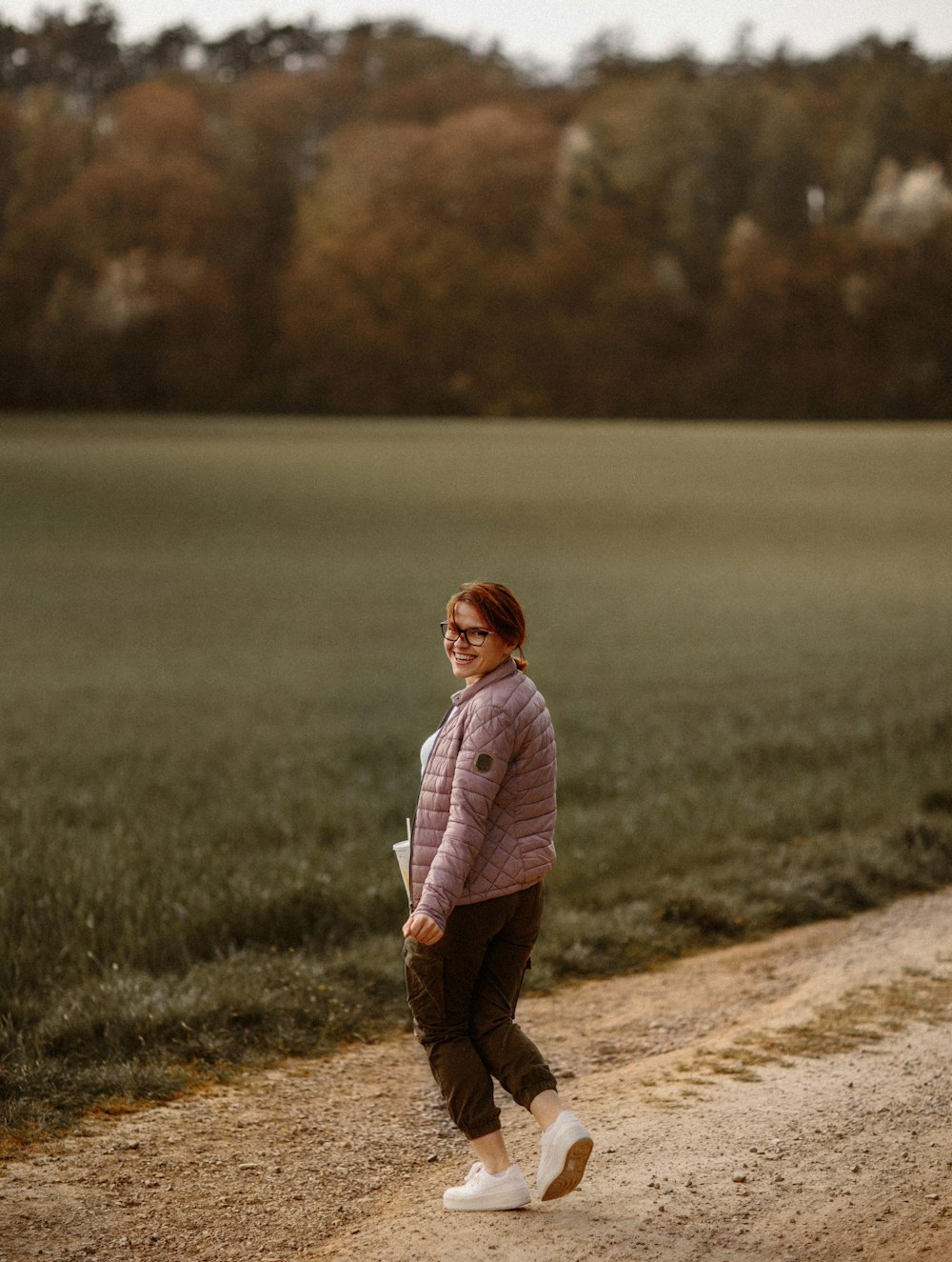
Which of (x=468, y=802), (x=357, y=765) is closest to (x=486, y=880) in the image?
(x=468, y=802)

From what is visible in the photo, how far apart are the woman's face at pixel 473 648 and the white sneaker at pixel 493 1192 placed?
1353 mm

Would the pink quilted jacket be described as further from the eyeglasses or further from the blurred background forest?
the blurred background forest

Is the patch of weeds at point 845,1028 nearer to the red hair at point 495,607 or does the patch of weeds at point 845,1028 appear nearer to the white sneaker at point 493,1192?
the white sneaker at point 493,1192

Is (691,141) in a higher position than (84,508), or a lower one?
higher

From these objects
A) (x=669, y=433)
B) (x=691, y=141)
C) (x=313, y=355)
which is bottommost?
(x=669, y=433)

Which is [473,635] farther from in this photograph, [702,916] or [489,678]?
[702,916]

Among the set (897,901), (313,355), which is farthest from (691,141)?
(897,901)

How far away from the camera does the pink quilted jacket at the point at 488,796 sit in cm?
389

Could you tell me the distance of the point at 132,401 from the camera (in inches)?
2008

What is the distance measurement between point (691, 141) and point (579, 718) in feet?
123

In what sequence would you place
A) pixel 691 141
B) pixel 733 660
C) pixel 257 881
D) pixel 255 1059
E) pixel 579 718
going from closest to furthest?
1. pixel 255 1059
2. pixel 257 881
3. pixel 579 718
4. pixel 733 660
5. pixel 691 141

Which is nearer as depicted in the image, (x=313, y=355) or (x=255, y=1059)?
(x=255, y=1059)

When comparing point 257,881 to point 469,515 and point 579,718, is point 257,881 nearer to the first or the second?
point 579,718

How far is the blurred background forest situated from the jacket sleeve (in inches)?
1689
